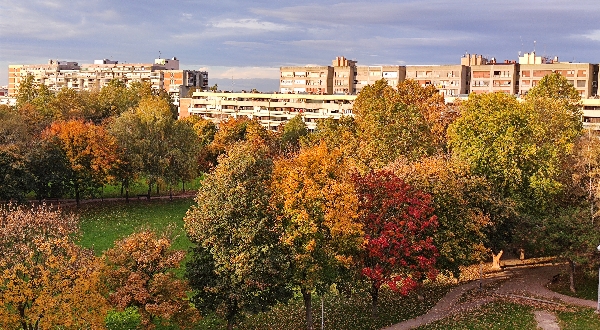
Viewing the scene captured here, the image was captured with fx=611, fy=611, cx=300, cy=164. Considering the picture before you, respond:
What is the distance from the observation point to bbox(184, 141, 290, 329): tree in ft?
88.5

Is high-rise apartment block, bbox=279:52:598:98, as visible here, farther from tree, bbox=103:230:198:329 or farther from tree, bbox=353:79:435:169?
tree, bbox=103:230:198:329

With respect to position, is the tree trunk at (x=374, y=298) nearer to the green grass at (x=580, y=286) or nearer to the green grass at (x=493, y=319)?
the green grass at (x=493, y=319)

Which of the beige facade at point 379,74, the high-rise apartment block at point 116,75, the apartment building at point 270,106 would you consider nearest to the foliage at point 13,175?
the apartment building at point 270,106

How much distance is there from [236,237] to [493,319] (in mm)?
14338

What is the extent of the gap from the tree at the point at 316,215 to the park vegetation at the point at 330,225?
7cm

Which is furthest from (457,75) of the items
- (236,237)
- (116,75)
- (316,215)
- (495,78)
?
(116,75)

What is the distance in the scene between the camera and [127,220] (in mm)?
55938

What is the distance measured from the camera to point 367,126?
50.2m

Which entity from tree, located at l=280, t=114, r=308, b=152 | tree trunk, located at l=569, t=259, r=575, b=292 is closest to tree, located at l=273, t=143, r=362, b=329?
tree trunk, located at l=569, t=259, r=575, b=292

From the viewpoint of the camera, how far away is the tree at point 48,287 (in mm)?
24234

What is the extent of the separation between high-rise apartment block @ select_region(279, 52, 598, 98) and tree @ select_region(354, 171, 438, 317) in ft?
190

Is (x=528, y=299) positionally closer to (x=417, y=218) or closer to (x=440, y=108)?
(x=417, y=218)

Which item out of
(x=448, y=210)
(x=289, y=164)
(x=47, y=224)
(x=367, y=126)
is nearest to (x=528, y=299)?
(x=448, y=210)

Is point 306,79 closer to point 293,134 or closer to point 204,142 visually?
point 293,134
